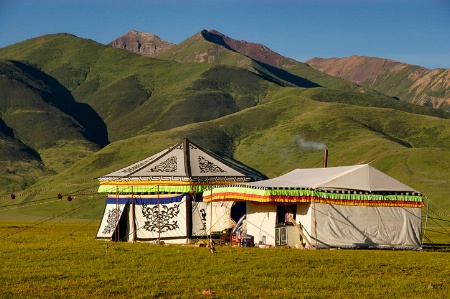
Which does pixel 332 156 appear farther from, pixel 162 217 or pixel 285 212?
pixel 285 212

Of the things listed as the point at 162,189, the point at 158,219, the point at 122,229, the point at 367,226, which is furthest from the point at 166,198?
the point at 367,226

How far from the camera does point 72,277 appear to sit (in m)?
24.9

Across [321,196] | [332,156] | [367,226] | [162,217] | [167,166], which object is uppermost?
[332,156]

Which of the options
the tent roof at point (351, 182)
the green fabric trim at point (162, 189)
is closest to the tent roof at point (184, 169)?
the green fabric trim at point (162, 189)

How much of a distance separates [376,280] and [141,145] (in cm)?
17588

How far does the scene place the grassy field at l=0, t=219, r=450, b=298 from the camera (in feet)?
73.4

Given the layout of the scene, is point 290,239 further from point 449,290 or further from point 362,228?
point 449,290

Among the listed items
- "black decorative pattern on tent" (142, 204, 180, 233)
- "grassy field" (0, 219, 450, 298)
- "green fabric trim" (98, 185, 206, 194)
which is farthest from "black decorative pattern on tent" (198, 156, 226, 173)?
"grassy field" (0, 219, 450, 298)

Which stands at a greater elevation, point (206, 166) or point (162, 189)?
point (206, 166)

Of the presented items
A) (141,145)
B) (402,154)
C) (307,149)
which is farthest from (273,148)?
(402,154)

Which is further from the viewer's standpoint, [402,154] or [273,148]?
[273,148]

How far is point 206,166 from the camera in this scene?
44969 millimetres

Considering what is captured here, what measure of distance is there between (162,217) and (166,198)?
3.41 feet

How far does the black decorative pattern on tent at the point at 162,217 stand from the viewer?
4331 cm
